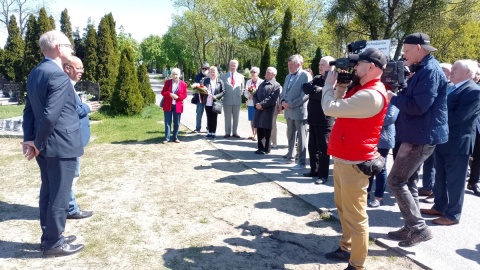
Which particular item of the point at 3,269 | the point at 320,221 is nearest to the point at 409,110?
the point at 320,221

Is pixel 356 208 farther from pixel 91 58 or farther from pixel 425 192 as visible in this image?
pixel 91 58

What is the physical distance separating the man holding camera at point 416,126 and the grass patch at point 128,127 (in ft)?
21.8

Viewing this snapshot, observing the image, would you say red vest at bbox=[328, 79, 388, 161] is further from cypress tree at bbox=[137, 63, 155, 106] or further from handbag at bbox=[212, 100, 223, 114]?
cypress tree at bbox=[137, 63, 155, 106]

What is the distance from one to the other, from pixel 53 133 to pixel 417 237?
146 inches

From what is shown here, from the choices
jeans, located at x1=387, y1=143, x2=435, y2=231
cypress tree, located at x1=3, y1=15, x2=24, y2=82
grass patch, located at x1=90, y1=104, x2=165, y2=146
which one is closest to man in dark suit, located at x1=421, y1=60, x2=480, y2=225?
jeans, located at x1=387, y1=143, x2=435, y2=231

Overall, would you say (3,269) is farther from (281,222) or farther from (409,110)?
(409,110)

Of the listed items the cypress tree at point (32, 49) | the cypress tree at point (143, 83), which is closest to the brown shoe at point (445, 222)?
the cypress tree at point (143, 83)

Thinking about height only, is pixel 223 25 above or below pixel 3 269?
above

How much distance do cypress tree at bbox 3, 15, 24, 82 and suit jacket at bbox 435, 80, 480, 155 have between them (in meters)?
26.4

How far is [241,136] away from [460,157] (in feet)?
21.2

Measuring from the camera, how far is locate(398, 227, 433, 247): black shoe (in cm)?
350

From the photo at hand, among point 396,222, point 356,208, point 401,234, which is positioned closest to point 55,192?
point 356,208

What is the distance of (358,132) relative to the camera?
113 inches

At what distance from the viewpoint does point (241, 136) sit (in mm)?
10031
